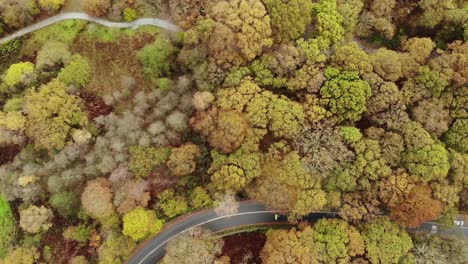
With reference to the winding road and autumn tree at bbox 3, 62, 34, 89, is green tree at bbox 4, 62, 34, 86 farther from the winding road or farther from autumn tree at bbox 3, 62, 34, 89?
the winding road

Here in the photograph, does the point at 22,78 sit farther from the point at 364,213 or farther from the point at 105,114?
the point at 364,213

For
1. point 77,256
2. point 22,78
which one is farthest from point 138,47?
point 77,256

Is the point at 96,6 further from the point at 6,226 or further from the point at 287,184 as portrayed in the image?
the point at 287,184

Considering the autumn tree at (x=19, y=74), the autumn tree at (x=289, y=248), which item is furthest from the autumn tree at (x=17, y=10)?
the autumn tree at (x=289, y=248)

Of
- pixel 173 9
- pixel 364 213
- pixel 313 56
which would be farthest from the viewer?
pixel 173 9

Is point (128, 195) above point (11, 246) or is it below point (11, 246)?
above

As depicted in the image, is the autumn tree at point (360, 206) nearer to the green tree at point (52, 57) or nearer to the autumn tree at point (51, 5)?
the green tree at point (52, 57)
